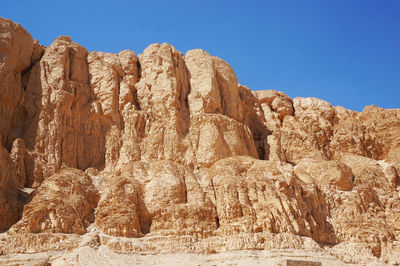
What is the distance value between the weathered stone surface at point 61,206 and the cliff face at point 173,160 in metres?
0.09

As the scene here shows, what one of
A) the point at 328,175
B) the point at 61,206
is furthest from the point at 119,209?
the point at 328,175

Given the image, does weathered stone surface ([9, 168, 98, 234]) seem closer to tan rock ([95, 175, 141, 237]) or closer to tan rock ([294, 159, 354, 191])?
tan rock ([95, 175, 141, 237])

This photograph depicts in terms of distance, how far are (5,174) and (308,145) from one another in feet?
101

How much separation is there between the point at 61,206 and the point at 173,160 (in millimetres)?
12334

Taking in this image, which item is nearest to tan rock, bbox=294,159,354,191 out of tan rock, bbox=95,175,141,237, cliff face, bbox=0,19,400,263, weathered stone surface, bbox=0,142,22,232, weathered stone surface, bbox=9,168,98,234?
cliff face, bbox=0,19,400,263

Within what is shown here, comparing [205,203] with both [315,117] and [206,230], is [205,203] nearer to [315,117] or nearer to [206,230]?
[206,230]

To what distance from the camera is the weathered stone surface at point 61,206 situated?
3500cm

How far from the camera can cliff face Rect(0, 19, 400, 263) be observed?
3703cm

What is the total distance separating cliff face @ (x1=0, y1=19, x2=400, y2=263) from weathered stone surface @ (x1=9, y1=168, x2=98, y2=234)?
9 centimetres

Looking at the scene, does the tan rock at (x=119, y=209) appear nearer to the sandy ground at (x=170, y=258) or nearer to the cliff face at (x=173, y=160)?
the cliff face at (x=173, y=160)

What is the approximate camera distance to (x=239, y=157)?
150 feet

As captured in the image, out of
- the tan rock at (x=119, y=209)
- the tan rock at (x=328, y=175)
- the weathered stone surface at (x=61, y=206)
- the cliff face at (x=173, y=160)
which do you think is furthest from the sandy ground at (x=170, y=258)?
the tan rock at (x=328, y=175)

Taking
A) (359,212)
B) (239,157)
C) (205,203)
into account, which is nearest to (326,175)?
(359,212)

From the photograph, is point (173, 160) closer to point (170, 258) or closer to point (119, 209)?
point (119, 209)
